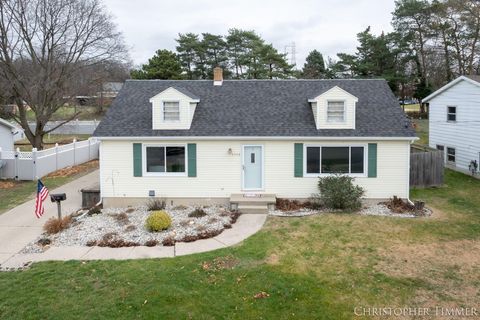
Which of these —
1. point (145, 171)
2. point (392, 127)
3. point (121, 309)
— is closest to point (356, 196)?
point (392, 127)

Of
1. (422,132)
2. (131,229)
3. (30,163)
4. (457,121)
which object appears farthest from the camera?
(422,132)

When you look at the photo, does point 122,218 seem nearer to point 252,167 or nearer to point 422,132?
point 252,167

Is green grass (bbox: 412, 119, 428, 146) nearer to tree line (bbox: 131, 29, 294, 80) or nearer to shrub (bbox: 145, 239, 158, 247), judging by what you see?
tree line (bbox: 131, 29, 294, 80)

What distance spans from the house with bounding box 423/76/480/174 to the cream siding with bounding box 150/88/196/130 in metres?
14.7

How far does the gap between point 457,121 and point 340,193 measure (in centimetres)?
1177

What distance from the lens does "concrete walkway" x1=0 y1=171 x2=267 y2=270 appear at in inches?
395

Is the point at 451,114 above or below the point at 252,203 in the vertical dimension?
above

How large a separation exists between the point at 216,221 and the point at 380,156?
6.61 meters

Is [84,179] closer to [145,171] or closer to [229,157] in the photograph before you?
[145,171]

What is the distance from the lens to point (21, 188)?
61.2ft

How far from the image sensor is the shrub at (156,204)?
14.3m

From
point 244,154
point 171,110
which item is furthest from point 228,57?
point 244,154

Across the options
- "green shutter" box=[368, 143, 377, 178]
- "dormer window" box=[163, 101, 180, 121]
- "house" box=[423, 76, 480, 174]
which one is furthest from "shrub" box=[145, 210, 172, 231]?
"house" box=[423, 76, 480, 174]

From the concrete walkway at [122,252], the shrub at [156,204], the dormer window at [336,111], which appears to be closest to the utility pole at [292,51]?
the dormer window at [336,111]
